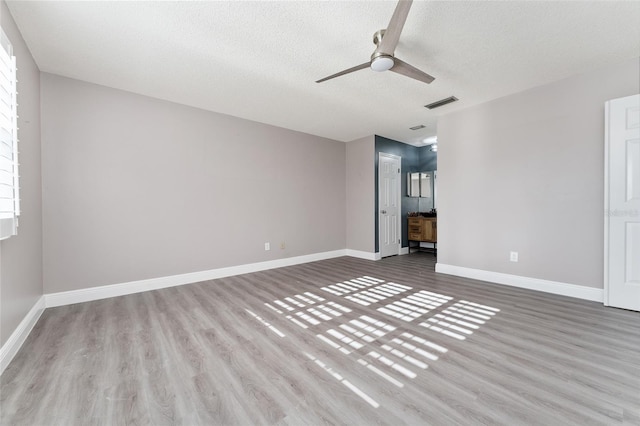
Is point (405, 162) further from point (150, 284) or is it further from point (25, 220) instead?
point (25, 220)

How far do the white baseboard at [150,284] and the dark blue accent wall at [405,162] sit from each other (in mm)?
2281

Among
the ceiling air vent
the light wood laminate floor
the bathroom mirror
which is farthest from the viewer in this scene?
the bathroom mirror

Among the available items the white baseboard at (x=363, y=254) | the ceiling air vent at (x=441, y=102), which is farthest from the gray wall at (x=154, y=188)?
the ceiling air vent at (x=441, y=102)

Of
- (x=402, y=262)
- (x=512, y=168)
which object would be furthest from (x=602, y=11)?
(x=402, y=262)

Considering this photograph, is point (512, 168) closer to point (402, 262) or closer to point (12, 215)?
point (402, 262)

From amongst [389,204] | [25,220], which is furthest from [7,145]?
[389,204]

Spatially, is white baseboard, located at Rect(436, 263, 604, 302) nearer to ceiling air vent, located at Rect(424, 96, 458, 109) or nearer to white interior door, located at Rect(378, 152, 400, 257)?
white interior door, located at Rect(378, 152, 400, 257)

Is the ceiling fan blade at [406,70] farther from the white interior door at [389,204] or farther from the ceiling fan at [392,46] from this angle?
the white interior door at [389,204]

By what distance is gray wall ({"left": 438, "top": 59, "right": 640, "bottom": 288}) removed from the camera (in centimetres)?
298

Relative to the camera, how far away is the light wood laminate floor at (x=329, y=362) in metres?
1.38

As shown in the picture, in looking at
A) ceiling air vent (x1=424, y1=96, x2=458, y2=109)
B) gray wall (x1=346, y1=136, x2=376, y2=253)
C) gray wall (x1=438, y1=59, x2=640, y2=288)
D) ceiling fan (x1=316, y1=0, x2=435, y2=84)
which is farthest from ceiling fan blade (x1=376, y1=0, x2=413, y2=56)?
gray wall (x1=346, y1=136, x2=376, y2=253)

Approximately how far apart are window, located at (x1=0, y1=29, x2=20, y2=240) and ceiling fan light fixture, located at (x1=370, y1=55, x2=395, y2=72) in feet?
8.23

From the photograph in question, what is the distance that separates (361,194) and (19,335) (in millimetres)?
5013

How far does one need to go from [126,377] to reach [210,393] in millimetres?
598
